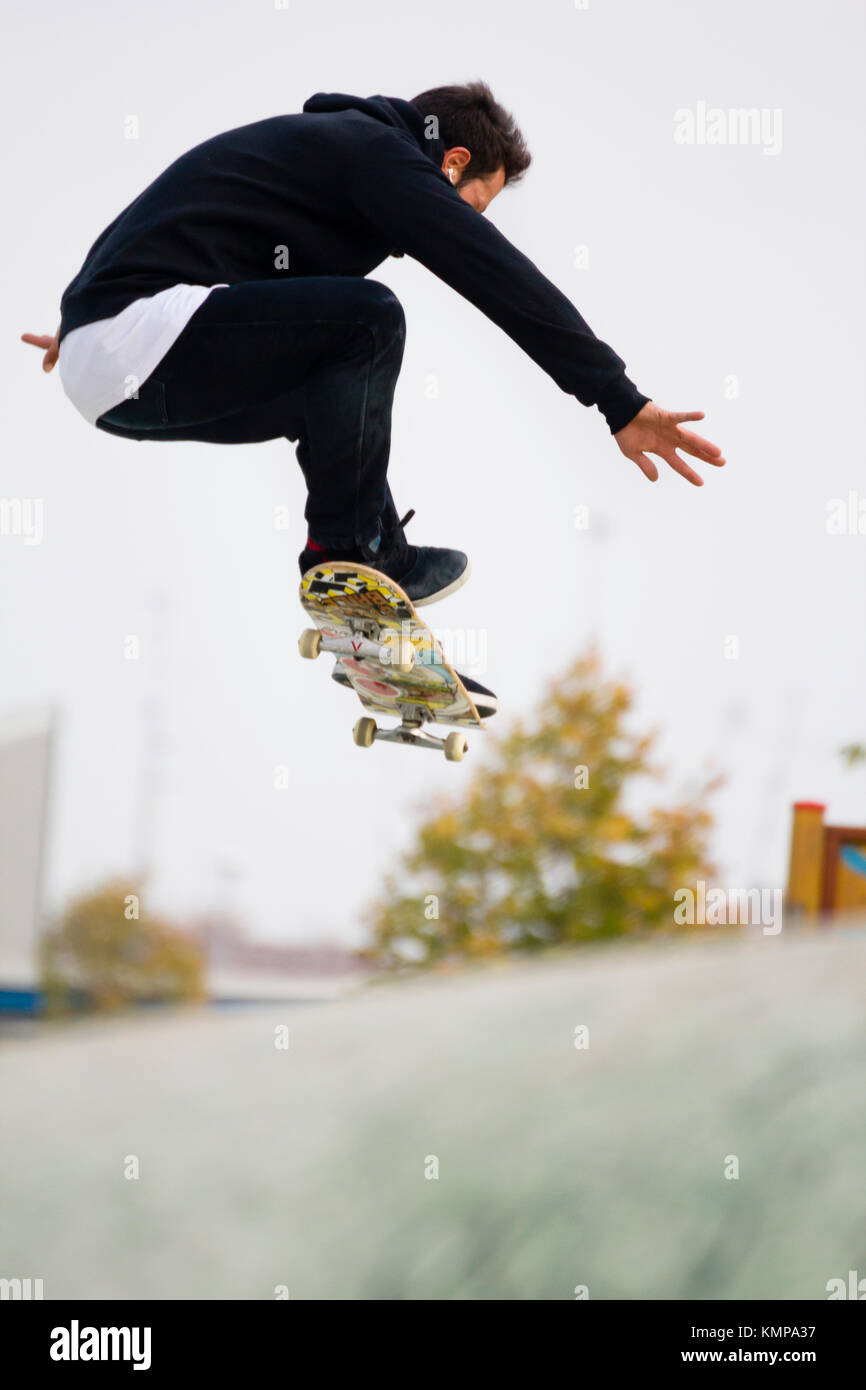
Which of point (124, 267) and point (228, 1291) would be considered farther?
point (228, 1291)

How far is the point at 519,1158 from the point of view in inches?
232

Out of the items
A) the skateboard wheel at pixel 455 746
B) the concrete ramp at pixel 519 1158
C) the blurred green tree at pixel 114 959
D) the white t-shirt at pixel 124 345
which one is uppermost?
the white t-shirt at pixel 124 345

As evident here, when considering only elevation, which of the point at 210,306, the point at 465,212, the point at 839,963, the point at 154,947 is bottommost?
the point at 154,947

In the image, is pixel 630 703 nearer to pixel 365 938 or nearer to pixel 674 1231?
pixel 365 938

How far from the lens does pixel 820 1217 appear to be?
4.93m

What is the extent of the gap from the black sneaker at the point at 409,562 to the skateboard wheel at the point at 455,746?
567 mm

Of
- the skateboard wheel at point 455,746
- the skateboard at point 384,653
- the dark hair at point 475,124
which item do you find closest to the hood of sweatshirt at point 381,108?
the dark hair at point 475,124

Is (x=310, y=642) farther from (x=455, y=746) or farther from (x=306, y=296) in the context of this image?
(x=306, y=296)

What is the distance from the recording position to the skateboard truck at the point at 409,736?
4375mm

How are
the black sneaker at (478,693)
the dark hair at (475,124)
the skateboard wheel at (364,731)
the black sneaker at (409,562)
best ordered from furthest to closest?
1. the skateboard wheel at (364,731)
2. the black sneaker at (478,693)
3. the black sneaker at (409,562)
4. the dark hair at (475,124)

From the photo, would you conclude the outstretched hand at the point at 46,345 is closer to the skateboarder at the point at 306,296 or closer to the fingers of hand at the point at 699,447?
the skateboarder at the point at 306,296

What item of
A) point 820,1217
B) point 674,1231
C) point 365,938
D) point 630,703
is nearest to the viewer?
point 820,1217

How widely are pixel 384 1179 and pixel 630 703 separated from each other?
954 centimetres
